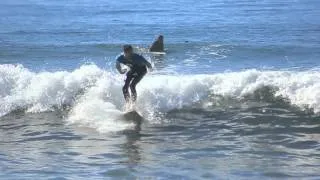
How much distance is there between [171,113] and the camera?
1608 centimetres

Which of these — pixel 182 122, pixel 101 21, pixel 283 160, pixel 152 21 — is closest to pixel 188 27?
pixel 152 21

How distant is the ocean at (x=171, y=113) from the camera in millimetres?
11039

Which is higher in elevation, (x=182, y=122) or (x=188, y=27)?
(x=188, y=27)

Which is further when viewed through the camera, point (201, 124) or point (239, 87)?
point (239, 87)

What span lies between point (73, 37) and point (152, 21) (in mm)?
10146

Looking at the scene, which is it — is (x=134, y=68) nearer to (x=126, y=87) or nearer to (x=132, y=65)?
(x=132, y=65)

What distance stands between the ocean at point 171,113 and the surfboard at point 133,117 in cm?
17

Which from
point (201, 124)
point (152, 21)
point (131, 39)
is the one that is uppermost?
point (152, 21)

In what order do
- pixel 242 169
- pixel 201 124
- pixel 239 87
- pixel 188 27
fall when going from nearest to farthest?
pixel 242 169
pixel 201 124
pixel 239 87
pixel 188 27

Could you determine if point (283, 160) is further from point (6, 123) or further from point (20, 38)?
point (20, 38)

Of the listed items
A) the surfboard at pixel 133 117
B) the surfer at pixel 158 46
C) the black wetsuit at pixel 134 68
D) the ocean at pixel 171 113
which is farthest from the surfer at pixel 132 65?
the surfer at pixel 158 46

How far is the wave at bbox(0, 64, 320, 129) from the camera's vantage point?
16.4m

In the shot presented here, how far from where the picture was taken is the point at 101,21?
154ft

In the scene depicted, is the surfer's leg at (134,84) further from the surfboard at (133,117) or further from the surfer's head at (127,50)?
the surfer's head at (127,50)
